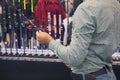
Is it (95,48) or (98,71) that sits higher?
(95,48)

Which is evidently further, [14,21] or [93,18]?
[14,21]

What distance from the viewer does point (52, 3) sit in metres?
2.12

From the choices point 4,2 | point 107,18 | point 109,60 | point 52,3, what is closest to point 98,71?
point 109,60

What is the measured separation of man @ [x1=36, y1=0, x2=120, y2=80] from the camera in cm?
123

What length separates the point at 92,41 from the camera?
1.29m

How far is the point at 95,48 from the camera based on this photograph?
4.29 feet

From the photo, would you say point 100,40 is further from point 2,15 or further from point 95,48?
point 2,15

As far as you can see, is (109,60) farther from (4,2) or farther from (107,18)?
(4,2)

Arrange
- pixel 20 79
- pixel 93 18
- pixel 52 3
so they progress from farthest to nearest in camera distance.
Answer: pixel 20 79, pixel 52 3, pixel 93 18

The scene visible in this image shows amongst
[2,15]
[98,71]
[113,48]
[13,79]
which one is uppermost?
[2,15]

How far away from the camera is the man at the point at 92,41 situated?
1.23m

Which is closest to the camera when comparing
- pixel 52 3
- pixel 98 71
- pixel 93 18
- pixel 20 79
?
pixel 93 18

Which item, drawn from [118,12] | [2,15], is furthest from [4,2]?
[118,12]

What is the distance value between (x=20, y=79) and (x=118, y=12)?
4.13 feet
